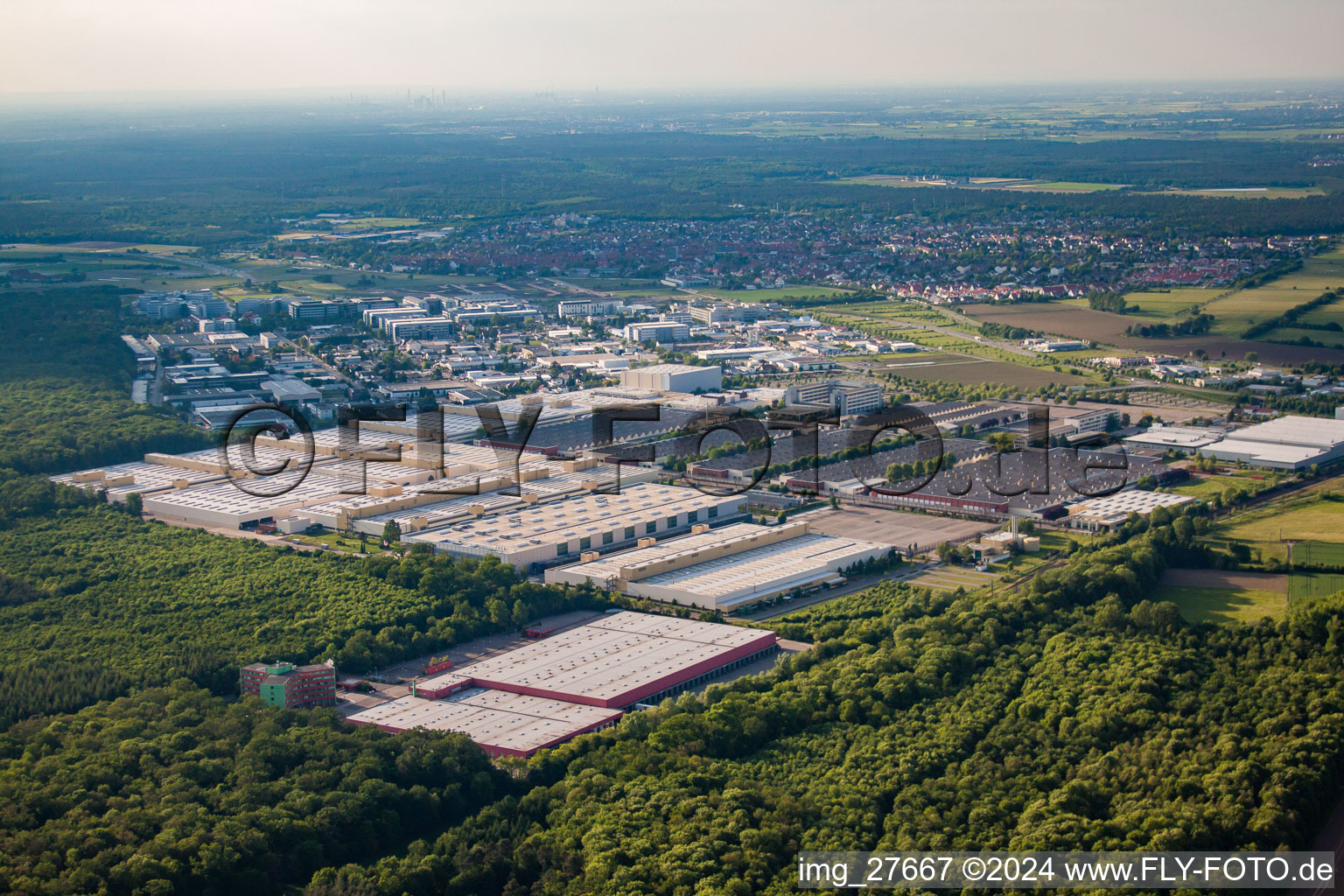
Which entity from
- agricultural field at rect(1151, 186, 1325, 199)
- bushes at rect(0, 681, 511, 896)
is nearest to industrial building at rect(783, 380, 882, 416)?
bushes at rect(0, 681, 511, 896)

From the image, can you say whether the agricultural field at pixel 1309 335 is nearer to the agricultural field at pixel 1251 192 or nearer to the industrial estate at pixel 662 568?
the industrial estate at pixel 662 568

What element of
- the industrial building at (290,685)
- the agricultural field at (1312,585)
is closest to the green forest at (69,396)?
the industrial building at (290,685)

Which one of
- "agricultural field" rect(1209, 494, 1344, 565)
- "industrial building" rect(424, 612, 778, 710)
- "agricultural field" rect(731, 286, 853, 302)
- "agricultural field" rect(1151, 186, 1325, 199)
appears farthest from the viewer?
"agricultural field" rect(1151, 186, 1325, 199)

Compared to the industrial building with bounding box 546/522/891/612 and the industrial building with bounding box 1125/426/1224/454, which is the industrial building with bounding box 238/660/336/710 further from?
the industrial building with bounding box 1125/426/1224/454

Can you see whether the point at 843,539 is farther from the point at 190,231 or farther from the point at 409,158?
the point at 409,158

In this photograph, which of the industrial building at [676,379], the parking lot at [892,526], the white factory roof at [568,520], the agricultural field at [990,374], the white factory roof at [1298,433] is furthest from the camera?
the agricultural field at [990,374]

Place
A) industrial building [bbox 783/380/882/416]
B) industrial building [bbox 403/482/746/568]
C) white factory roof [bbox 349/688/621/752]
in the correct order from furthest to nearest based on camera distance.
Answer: industrial building [bbox 783/380/882/416] < industrial building [bbox 403/482/746/568] < white factory roof [bbox 349/688/621/752]
